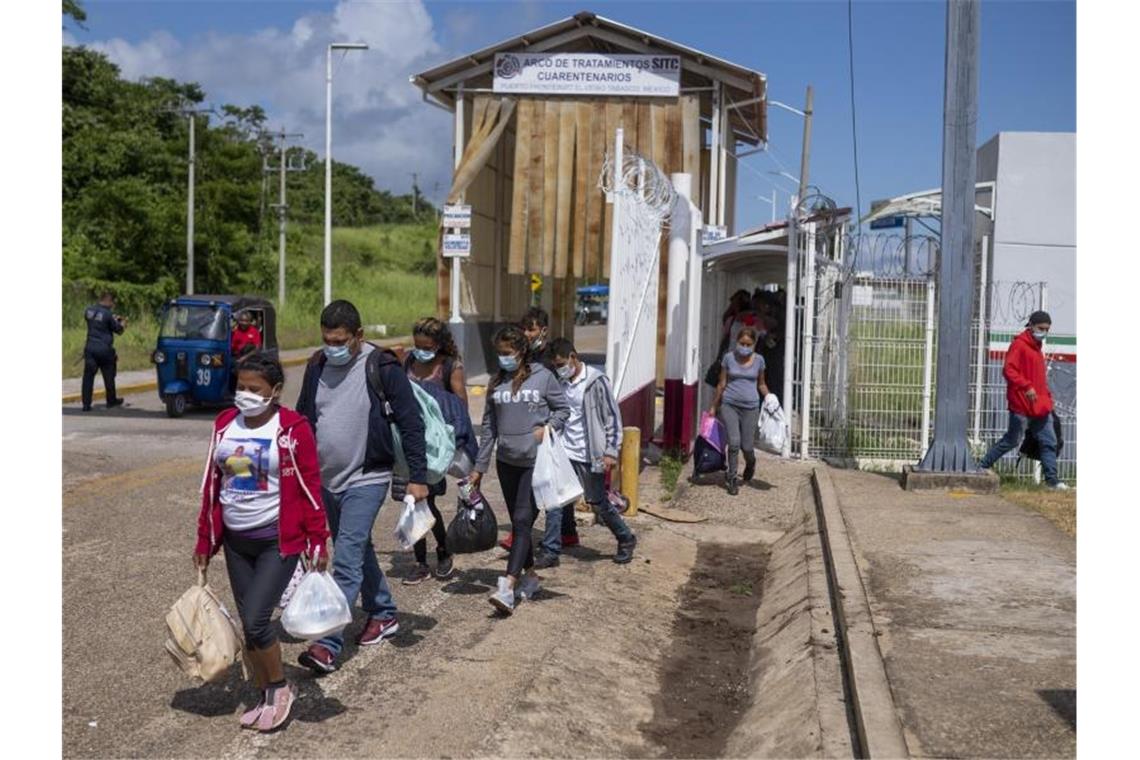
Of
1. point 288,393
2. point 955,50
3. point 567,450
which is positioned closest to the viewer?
point 567,450

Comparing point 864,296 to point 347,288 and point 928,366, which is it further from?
point 347,288

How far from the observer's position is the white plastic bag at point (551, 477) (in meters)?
7.95

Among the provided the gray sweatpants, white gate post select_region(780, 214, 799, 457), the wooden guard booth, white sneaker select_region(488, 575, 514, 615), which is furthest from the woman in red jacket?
the wooden guard booth

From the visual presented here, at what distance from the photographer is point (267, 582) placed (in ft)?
18.6

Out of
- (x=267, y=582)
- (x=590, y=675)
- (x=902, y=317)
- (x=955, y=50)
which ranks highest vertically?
(x=955, y=50)

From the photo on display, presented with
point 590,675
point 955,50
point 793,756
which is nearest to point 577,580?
point 590,675

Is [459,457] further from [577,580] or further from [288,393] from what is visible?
[288,393]

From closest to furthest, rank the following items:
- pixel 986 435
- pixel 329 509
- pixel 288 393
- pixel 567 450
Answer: pixel 329 509 < pixel 567 450 < pixel 986 435 < pixel 288 393

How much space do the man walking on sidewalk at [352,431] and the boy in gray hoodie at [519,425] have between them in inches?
51.4

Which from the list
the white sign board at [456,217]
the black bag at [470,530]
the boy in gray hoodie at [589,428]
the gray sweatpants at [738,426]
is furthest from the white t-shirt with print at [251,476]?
the white sign board at [456,217]

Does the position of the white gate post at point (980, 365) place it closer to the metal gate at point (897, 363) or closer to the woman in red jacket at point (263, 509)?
the metal gate at point (897, 363)

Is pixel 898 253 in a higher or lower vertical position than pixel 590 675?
higher

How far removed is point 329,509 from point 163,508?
500cm

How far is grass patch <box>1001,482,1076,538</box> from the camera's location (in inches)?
416
